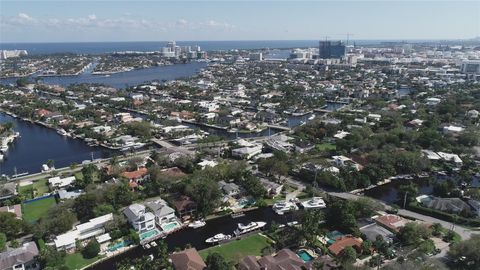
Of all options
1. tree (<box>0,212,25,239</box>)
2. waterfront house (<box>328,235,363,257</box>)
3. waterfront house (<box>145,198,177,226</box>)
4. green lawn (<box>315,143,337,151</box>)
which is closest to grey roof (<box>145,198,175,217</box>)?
waterfront house (<box>145,198,177,226</box>)

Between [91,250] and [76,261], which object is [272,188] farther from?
[76,261]

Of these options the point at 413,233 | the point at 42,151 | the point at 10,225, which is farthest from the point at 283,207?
the point at 42,151

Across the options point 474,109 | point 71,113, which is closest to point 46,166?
point 71,113

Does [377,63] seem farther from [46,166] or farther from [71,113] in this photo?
[46,166]

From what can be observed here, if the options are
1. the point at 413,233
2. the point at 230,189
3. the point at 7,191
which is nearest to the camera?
the point at 413,233

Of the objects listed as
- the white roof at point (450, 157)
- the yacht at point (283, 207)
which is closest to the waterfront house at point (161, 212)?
the yacht at point (283, 207)

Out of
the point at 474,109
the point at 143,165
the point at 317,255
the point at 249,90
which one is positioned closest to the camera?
the point at 317,255

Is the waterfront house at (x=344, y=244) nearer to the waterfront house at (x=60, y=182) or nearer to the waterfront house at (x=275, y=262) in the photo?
the waterfront house at (x=275, y=262)

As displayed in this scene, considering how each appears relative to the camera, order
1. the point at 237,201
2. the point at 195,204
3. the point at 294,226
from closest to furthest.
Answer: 1. the point at 294,226
2. the point at 195,204
3. the point at 237,201
